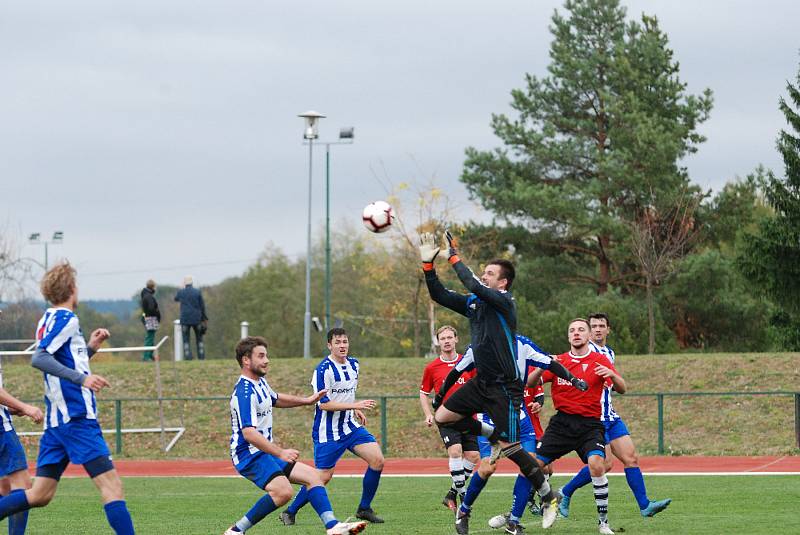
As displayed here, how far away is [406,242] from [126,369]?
1736cm

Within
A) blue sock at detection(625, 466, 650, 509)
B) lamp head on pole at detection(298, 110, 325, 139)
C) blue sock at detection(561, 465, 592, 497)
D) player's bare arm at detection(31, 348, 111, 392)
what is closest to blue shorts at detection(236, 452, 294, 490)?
player's bare arm at detection(31, 348, 111, 392)

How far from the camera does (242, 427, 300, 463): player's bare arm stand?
27.9 ft

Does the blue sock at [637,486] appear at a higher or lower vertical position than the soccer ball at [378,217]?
lower

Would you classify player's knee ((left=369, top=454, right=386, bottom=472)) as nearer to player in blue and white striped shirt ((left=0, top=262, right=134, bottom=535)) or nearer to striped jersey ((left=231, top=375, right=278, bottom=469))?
striped jersey ((left=231, top=375, right=278, bottom=469))

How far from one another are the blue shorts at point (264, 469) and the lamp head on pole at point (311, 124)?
899 inches

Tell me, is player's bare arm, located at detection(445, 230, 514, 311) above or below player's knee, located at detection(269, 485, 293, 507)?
above

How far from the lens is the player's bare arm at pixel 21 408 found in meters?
8.18

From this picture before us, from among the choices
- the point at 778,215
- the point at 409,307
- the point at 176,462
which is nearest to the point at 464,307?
the point at 176,462

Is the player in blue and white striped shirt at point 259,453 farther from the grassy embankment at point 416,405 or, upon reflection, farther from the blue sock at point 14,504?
the grassy embankment at point 416,405

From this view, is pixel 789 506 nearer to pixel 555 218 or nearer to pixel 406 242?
pixel 555 218

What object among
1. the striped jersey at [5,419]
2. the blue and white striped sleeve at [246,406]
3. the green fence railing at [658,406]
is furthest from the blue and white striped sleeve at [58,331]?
the green fence railing at [658,406]

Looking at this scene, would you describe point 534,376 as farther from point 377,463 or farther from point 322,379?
point 322,379

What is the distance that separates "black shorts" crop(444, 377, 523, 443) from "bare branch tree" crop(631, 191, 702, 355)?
2640 centimetres

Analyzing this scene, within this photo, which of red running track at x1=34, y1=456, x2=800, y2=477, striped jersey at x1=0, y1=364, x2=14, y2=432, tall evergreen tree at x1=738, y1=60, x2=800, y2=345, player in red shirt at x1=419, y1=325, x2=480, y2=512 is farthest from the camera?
tall evergreen tree at x1=738, y1=60, x2=800, y2=345
